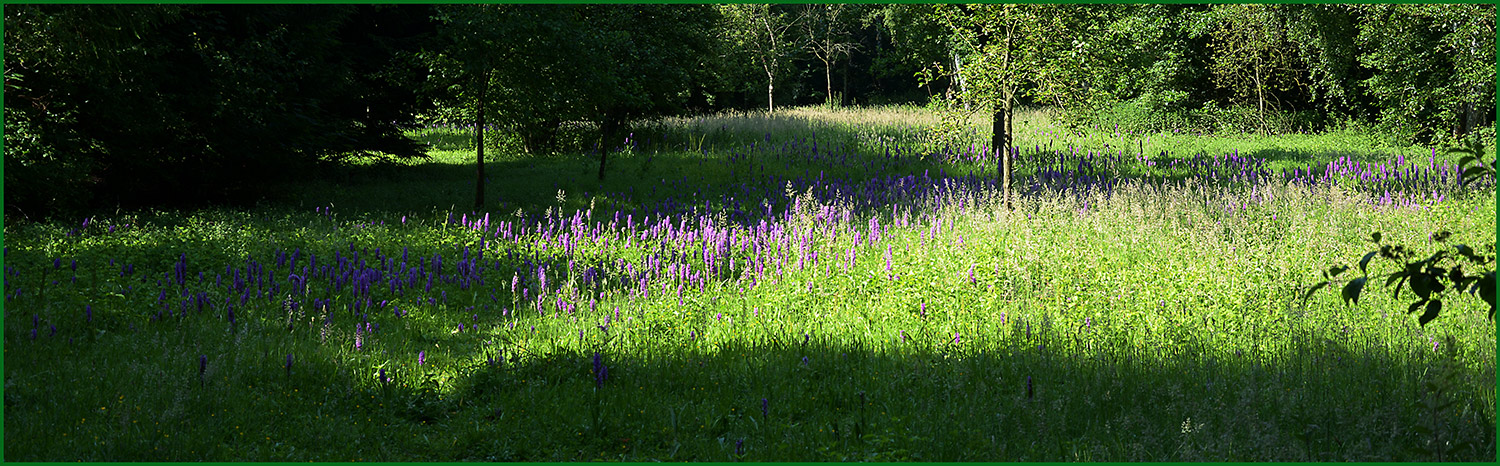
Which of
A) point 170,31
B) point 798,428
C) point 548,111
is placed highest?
point 170,31

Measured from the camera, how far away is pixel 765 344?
18.3ft

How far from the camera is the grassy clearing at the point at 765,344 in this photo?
416 cm

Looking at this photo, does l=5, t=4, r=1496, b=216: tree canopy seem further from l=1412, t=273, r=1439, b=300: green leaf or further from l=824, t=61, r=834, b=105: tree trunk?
l=824, t=61, r=834, b=105: tree trunk

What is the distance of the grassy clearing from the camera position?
164 inches

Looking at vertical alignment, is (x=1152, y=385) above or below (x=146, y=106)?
below

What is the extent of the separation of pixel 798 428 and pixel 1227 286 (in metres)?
3.52

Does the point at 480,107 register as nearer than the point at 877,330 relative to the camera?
No

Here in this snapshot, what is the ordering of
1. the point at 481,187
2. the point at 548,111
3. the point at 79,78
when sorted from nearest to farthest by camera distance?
the point at 79,78 < the point at 481,187 < the point at 548,111

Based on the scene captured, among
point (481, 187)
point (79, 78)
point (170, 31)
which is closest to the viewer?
point (79, 78)

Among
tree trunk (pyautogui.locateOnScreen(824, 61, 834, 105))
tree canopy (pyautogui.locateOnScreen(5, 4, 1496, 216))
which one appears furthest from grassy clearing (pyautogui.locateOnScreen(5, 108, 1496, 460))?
tree trunk (pyautogui.locateOnScreen(824, 61, 834, 105))

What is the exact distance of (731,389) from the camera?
4.81 meters

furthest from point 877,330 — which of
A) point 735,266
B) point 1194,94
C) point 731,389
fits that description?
point 1194,94

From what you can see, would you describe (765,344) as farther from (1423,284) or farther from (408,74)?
(408,74)

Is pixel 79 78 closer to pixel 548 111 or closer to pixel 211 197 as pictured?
pixel 211 197
